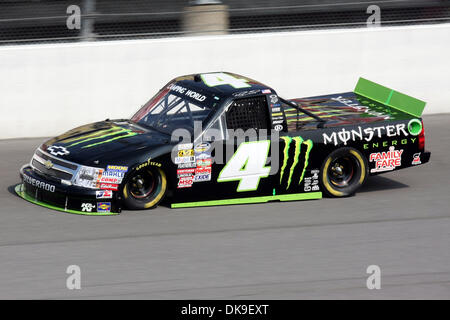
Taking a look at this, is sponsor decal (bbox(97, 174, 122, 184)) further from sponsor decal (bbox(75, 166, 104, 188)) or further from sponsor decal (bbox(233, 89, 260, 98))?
sponsor decal (bbox(233, 89, 260, 98))

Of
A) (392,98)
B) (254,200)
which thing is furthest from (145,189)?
(392,98)

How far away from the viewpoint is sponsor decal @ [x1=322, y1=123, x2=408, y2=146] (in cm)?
958

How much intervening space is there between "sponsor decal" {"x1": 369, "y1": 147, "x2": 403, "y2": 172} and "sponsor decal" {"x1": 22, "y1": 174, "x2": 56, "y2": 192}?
3.81 m

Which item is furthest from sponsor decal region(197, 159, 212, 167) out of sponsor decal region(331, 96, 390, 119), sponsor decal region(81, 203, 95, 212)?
sponsor decal region(331, 96, 390, 119)

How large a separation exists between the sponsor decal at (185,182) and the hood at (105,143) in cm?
45

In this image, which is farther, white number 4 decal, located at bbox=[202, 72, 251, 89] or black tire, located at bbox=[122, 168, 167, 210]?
white number 4 decal, located at bbox=[202, 72, 251, 89]

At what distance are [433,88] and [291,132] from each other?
18.6 ft

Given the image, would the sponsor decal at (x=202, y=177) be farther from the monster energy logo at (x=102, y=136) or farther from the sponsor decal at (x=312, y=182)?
the sponsor decal at (x=312, y=182)

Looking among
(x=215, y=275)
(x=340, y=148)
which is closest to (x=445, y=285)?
(x=215, y=275)

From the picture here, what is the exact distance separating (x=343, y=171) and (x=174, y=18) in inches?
193

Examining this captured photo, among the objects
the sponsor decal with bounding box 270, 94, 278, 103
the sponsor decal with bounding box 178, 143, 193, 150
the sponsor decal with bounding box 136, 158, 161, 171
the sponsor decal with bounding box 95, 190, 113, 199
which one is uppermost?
the sponsor decal with bounding box 270, 94, 278, 103

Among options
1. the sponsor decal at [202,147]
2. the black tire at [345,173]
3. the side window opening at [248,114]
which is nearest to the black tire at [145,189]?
the sponsor decal at [202,147]

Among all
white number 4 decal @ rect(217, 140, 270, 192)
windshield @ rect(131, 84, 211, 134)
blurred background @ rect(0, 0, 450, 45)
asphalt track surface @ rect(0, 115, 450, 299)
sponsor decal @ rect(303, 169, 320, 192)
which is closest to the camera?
asphalt track surface @ rect(0, 115, 450, 299)
